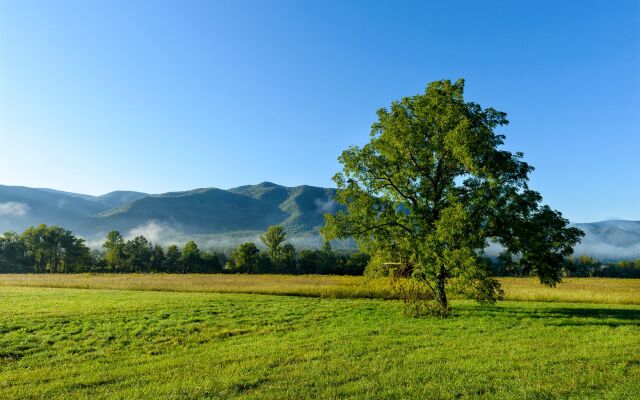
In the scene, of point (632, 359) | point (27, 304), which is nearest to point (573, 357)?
point (632, 359)

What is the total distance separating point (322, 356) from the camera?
15.1 m

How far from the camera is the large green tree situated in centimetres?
2319

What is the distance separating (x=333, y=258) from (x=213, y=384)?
393ft

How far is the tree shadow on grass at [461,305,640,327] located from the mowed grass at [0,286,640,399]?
0.42 ft

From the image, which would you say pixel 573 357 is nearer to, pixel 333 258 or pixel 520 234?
pixel 520 234

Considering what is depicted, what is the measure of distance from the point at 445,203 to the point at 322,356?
15355 millimetres

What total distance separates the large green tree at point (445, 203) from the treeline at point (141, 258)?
327 ft

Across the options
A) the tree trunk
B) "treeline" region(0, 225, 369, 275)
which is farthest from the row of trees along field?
the tree trunk

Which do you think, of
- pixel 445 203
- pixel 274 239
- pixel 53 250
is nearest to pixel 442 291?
→ pixel 445 203

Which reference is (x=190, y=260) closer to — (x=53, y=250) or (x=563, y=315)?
(x=53, y=250)

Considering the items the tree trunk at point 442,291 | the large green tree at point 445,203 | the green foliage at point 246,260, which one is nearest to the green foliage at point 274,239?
the green foliage at point 246,260

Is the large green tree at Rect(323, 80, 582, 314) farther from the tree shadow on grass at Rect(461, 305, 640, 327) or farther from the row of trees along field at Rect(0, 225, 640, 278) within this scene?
A: the row of trees along field at Rect(0, 225, 640, 278)

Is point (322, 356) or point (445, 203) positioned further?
point (445, 203)

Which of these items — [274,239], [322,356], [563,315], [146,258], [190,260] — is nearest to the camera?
[322,356]
